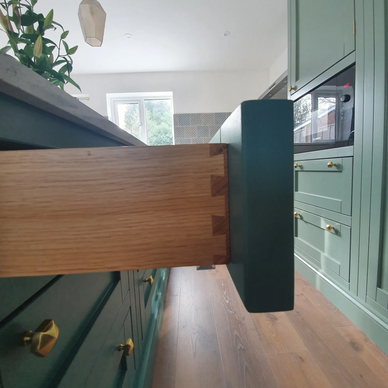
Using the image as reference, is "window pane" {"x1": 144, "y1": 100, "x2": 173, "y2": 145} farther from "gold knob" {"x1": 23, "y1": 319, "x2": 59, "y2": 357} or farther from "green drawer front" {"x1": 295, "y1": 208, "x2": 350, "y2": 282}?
"gold knob" {"x1": 23, "y1": 319, "x2": 59, "y2": 357}

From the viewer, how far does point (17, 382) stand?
8.7 inches

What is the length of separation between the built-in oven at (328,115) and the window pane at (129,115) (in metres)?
2.40

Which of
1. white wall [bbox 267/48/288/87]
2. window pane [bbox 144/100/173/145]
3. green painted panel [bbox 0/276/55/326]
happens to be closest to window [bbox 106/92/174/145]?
window pane [bbox 144/100/173/145]

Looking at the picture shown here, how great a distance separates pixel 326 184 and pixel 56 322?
4.56 feet

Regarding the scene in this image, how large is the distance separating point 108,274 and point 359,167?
117 cm

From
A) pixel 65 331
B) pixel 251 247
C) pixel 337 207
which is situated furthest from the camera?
pixel 337 207

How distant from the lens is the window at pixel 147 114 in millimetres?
3178

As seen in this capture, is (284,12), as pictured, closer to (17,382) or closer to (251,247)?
(251,247)

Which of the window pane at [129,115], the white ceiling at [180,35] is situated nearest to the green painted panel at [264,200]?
the white ceiling at [180,35]

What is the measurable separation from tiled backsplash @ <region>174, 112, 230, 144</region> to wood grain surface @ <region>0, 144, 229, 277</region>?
291cm

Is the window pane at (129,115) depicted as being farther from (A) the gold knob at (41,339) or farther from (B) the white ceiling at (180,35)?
(A) the gold knob at (41,339)

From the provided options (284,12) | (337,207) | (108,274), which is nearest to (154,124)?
(284,12)

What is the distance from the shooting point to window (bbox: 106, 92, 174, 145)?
Answer: 3.18 metres

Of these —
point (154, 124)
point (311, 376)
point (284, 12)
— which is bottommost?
point (311, 376)
